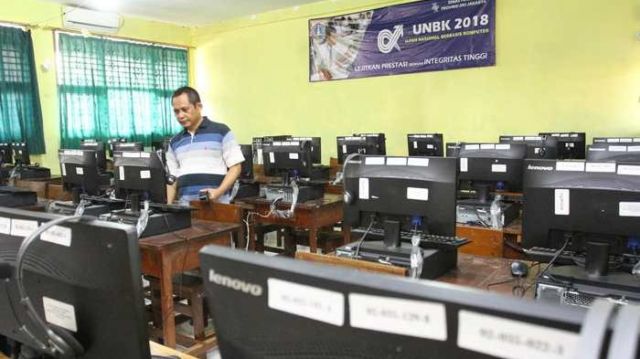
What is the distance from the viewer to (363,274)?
1.69 feet

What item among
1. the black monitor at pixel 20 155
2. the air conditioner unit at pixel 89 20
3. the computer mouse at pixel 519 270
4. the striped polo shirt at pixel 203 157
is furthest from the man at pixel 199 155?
the air conditioner unit at pixel 89 20

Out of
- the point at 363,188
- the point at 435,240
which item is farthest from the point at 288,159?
the point at 435,240

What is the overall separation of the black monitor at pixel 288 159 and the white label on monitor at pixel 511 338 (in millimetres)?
3775

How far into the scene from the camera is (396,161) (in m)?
2.02

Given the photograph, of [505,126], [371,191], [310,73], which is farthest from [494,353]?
[310,73]

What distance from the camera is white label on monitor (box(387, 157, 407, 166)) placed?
2.00m

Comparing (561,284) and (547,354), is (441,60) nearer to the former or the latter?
(561,284)

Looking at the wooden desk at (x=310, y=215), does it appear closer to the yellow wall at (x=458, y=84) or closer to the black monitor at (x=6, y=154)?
the yellow wall at (x=458, y=84)

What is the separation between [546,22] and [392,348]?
6.48 m

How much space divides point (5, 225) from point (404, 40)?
6713 mm

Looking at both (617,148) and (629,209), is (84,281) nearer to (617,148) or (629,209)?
(629,209)

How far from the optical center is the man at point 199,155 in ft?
10.7

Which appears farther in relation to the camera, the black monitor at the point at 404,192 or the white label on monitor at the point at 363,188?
the white label on monitor at the point at 363,188

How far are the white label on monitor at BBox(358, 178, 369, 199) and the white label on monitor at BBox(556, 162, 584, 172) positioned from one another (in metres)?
0.70
